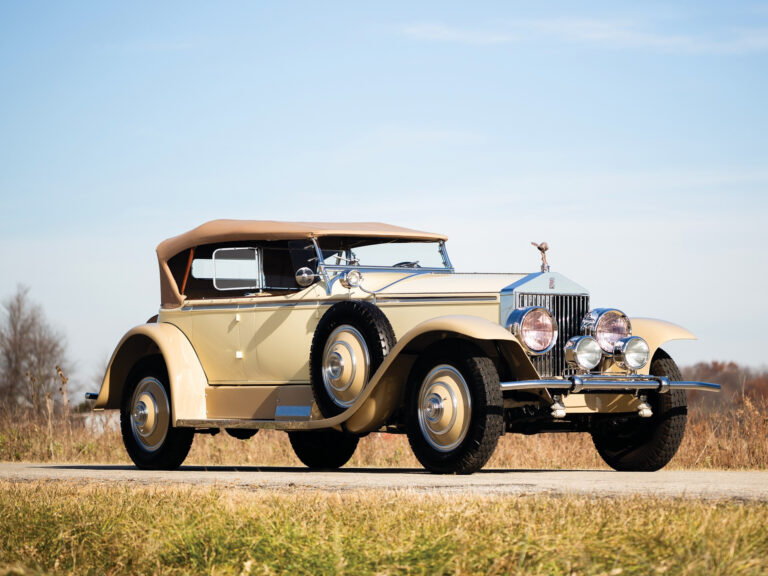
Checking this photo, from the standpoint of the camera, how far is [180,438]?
10102 millimetres

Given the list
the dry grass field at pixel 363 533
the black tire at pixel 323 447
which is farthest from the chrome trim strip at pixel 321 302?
the dry grass field at pixel 363 533

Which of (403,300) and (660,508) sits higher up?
(403,300)

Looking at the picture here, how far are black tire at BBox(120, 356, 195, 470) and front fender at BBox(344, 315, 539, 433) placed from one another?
2186 millimetres

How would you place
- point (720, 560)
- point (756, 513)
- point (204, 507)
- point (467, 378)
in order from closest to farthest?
point (720, 560) < point (756, 513) < point (204, 507) < point (467, 378)

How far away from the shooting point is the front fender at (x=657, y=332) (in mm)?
9109

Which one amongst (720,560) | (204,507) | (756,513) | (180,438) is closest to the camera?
(720,560)

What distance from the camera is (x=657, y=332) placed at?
9.19 meters

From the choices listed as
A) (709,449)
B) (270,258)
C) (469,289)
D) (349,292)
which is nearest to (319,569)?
(469,289)

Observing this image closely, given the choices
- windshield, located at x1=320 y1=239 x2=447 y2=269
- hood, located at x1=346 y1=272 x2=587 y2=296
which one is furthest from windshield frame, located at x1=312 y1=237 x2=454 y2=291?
hood, located at x1=346 y1=272 x2=587 y2=296

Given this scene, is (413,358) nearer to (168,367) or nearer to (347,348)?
(347,348)

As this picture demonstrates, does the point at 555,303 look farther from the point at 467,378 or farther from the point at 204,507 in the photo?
the point at 204,507

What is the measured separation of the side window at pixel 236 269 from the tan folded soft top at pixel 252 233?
0.48 ft

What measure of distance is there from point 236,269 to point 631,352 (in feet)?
12.4

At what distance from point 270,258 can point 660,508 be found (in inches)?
237
